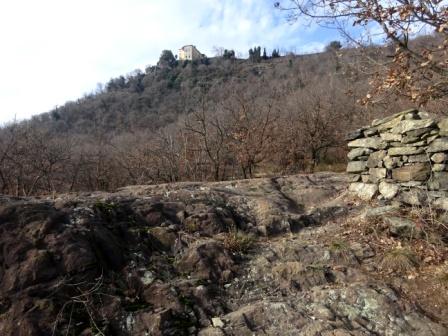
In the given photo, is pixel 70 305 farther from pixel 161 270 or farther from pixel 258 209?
pixel 258 209

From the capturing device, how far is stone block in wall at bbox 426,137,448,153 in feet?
15.5

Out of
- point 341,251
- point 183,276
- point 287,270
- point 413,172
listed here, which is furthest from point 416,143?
point 183,276

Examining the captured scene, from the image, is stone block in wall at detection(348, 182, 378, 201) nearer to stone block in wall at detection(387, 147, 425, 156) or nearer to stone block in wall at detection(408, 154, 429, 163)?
stone block in wall at detection(387, 147, 425, 156)

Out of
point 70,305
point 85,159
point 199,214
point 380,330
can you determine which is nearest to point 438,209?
point 380,330

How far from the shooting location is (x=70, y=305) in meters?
3.08

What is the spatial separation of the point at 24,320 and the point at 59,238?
894mm

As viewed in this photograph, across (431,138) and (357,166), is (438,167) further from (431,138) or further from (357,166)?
(357,166)

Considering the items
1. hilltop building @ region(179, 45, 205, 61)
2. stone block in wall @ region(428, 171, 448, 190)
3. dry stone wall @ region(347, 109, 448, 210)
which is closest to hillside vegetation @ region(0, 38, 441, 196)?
dry stone wall @ region(347, 109, 448, 210)

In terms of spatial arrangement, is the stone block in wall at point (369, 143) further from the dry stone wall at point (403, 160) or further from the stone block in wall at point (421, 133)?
Answer: the stone block in wall at point (421, 133)

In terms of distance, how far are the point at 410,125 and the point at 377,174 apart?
95 centimetres

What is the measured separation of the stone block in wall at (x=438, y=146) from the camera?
15.5 ft

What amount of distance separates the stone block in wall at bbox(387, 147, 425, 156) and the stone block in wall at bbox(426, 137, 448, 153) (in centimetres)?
13

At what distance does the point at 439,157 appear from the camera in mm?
4773

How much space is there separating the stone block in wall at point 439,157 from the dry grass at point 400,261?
142 cm
